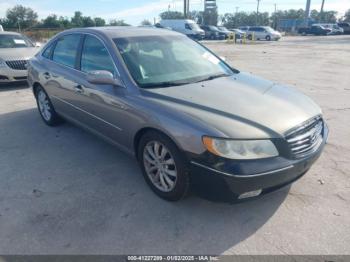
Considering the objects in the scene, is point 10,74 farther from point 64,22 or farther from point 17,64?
point 64,22

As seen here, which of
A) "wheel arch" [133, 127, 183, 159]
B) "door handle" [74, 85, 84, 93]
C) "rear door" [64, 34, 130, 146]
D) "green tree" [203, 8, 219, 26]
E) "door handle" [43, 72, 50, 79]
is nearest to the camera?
"wheel arch" [133, 127, 183, 159]

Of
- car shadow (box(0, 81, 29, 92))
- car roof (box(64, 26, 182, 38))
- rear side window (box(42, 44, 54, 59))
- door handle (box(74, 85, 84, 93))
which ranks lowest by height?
car shadow (box(0, 81, 29, 92))

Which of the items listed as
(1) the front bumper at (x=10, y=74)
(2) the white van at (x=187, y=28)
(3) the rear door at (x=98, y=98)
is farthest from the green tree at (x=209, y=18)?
(3) the rear door at (x=98, y=98)

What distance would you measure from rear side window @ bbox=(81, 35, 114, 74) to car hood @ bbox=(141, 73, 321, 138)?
799mm

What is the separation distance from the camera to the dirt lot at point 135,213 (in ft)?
8.41

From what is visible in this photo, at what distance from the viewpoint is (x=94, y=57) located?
388 centimetres

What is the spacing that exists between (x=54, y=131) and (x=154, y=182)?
107 inches

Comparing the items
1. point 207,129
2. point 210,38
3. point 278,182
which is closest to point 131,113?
point 207,129

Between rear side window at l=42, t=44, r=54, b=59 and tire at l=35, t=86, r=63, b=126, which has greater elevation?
rear side window at l=42, t=44, r=54, b=59

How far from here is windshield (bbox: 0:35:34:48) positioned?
30.5ft

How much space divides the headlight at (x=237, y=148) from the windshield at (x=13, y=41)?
8947 mm

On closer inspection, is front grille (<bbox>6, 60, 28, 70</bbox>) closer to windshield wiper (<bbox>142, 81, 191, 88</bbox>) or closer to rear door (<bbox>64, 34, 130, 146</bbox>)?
rear door (<bbox>64, 34, 130, 146</bbox>)

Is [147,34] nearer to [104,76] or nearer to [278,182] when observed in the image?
[104,76]

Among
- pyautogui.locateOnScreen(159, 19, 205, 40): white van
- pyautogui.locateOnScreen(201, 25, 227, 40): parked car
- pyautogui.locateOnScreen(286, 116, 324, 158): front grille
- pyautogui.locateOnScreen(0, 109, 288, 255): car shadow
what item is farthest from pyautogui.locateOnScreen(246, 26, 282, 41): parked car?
pyautogui.locateOnScreen(0, 109, 288, 255): car shadow
